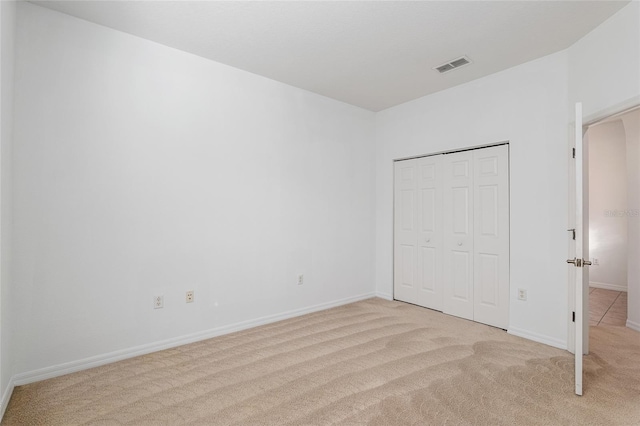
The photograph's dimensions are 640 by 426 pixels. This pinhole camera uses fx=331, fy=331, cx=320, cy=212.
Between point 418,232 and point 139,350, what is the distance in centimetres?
340

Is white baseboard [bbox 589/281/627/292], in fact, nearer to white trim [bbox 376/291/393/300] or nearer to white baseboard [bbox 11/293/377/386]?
white trim [bbox 376/291/393/300]

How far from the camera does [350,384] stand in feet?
7.73

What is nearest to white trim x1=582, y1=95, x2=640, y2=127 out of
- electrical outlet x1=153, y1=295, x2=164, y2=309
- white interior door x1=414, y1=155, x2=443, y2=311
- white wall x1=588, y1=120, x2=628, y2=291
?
white interior door x1=414, y1=155, x2=443, y2=311

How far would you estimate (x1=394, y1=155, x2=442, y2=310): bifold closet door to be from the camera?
165 inches

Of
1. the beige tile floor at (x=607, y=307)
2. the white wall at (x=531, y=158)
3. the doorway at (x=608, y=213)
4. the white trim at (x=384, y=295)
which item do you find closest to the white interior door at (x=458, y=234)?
the white wall at (x=531, y=158)

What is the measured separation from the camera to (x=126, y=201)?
2.79m

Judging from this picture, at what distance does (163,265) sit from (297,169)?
72.2 inches

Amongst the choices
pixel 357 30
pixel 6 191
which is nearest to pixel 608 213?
pixel 357 30

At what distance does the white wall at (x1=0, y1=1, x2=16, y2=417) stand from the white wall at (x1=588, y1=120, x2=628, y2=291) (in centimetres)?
728

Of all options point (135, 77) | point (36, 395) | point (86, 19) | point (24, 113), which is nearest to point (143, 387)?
point (36, 395)

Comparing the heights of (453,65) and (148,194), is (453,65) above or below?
above

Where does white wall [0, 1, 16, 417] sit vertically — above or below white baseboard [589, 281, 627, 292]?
above

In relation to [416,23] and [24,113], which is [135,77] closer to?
[24,113]

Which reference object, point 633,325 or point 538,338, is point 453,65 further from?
point 633,325
